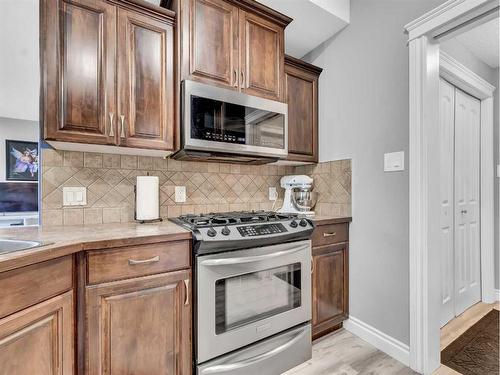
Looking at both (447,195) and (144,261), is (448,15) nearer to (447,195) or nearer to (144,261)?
(447,195)

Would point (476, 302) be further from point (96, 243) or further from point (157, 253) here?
point (96, 243)

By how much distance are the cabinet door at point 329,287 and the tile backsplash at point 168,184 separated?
380mm

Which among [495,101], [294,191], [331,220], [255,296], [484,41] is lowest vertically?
[255,296]

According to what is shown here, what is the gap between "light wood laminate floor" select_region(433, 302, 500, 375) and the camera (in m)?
1.96

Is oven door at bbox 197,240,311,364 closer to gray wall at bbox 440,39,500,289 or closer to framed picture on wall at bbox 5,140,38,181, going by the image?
gray wall at bbox 440,39,500,289

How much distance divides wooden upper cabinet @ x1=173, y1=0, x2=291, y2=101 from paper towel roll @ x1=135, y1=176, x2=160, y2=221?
0.71 m

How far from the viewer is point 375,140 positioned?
6.24 feet

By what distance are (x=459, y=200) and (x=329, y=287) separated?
1.53 meters

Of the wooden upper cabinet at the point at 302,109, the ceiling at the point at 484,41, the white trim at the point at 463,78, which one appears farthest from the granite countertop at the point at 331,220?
the ceiling at the point at 484,41

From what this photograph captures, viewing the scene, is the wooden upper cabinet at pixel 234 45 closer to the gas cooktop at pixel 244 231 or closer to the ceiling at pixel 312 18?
the ceiling at pixel 312 18

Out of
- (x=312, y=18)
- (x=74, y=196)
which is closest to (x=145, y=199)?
(x=74, y=196)

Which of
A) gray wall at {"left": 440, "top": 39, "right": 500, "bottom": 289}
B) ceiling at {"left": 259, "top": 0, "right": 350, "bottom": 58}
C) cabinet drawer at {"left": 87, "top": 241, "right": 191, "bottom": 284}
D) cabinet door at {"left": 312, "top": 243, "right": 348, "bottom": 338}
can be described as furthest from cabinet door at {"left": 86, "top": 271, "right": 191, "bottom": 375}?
gray wall at {"left": 440, "top": 39, "right": 500, "bottom": 289}

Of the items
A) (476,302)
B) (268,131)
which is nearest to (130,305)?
(268,131)

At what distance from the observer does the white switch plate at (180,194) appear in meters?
2.01
